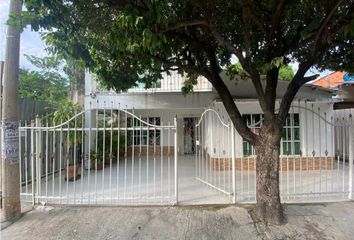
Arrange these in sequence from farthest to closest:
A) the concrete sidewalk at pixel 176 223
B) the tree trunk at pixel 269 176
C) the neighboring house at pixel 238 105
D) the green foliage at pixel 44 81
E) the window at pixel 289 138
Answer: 1. the green foliage at pixel 44 81
2. the window at pixel 289 138
3. the neighboring house at pixel 238 105
4. the tree trunk at pixel 269 176
5. the concrete sidewalk at pixel 176 223

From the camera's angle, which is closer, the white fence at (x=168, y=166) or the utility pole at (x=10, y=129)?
the utility pole at (x=10, y=129)

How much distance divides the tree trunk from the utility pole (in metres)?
4.58

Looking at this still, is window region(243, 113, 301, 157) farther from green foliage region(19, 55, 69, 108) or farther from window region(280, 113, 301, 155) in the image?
green foliage region(19, 55, 69, 108)

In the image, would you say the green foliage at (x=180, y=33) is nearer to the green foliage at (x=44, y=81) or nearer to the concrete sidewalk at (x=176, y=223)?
the concrete sidewalk at (x=176, y=223)

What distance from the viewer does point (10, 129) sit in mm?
5766

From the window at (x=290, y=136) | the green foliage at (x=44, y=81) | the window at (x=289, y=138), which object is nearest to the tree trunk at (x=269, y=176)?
the window at (x=289, y=138)

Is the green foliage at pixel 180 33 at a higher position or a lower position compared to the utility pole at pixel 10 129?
higher

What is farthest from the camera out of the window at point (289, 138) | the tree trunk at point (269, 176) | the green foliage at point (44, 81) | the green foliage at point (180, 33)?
the green foliage at point (44, 81)

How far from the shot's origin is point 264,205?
5.32m

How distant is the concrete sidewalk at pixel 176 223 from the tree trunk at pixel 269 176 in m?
0.21

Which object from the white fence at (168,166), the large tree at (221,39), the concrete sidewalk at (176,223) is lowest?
the concrete sidewalk at (176,223)

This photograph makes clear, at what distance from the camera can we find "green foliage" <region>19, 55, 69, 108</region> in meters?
19.5

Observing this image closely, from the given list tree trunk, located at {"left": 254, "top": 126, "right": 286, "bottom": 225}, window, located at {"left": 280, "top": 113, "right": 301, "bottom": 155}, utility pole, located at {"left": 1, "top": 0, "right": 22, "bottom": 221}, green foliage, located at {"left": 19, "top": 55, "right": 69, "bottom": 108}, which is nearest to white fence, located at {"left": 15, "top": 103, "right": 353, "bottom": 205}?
window, located at {"left": 280, "top": 113, "right": 301, "bottom": 155}

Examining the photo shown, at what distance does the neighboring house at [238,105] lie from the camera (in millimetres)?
11148
